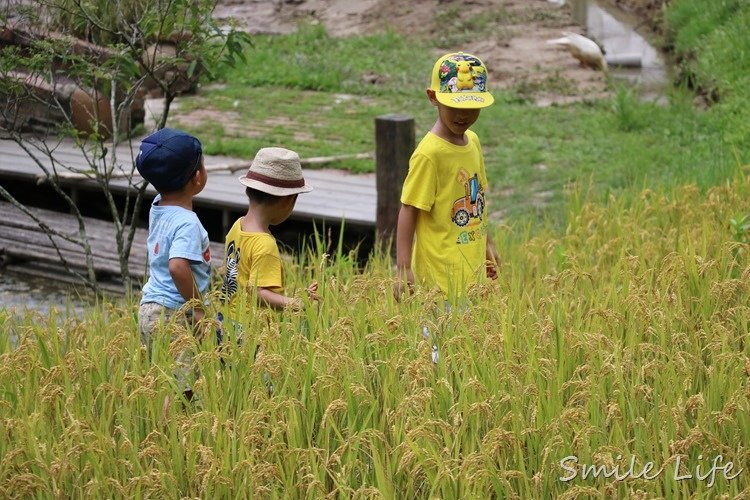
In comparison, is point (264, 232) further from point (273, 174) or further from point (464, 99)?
point (464, 99)

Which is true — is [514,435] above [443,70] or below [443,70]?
below

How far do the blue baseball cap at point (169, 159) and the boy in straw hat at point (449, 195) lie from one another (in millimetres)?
842

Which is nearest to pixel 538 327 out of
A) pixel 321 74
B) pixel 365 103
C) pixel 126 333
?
pixel 126 333

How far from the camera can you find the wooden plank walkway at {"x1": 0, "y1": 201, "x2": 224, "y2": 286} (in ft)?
25.2

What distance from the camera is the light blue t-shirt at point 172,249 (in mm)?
4023

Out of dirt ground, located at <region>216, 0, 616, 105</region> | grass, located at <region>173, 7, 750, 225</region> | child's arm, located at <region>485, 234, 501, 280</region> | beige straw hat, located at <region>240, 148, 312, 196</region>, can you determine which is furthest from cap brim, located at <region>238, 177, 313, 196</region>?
dirt ground, located at <region>216, 0, 616, 105</region>

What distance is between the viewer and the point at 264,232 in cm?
419

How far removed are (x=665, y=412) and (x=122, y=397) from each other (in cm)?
166

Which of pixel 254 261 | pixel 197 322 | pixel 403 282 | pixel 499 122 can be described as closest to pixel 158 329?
pixel 197 322

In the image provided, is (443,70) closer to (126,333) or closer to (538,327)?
(538,327)

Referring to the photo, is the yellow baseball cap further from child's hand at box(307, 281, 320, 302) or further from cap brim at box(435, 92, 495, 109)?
child's hand at box(307, 281, 320, 302)

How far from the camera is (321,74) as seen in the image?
41.0 ft

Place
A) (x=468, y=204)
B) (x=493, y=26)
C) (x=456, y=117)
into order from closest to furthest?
(x=456, y=117) → (x=468, y=204) → (x=493, y=26)

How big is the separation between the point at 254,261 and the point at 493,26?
36.0 ft
